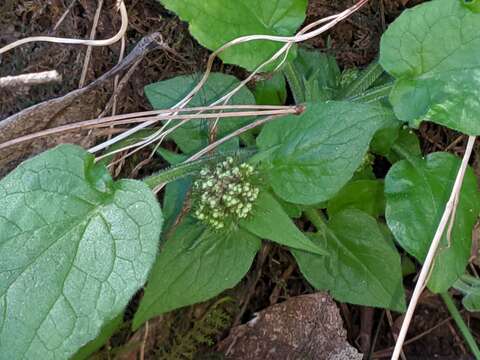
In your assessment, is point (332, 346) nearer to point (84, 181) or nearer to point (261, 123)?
point (261, 123)

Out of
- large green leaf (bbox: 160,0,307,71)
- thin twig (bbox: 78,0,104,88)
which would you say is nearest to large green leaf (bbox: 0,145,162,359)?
large green leaf (bbox: 160,0,307,71)

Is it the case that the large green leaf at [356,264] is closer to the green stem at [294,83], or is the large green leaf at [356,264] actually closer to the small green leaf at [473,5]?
the green stem at [294,83]

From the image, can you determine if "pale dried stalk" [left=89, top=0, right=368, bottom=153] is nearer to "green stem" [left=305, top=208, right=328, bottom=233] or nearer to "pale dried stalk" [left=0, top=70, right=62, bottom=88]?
"pale dried stalk" [left=0, top=70, right=62, bottom=88]

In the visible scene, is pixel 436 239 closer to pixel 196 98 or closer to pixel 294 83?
pixel 294 83

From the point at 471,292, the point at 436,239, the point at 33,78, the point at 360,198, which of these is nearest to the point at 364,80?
the point at 360,198

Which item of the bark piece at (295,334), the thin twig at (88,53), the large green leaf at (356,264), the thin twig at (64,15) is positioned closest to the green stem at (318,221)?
the large green leaf at (356,264)

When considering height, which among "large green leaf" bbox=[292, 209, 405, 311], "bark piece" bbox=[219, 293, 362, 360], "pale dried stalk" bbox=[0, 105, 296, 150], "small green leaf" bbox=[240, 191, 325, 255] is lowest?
"bark piece" bbox=[219, 293, 362, 360]
